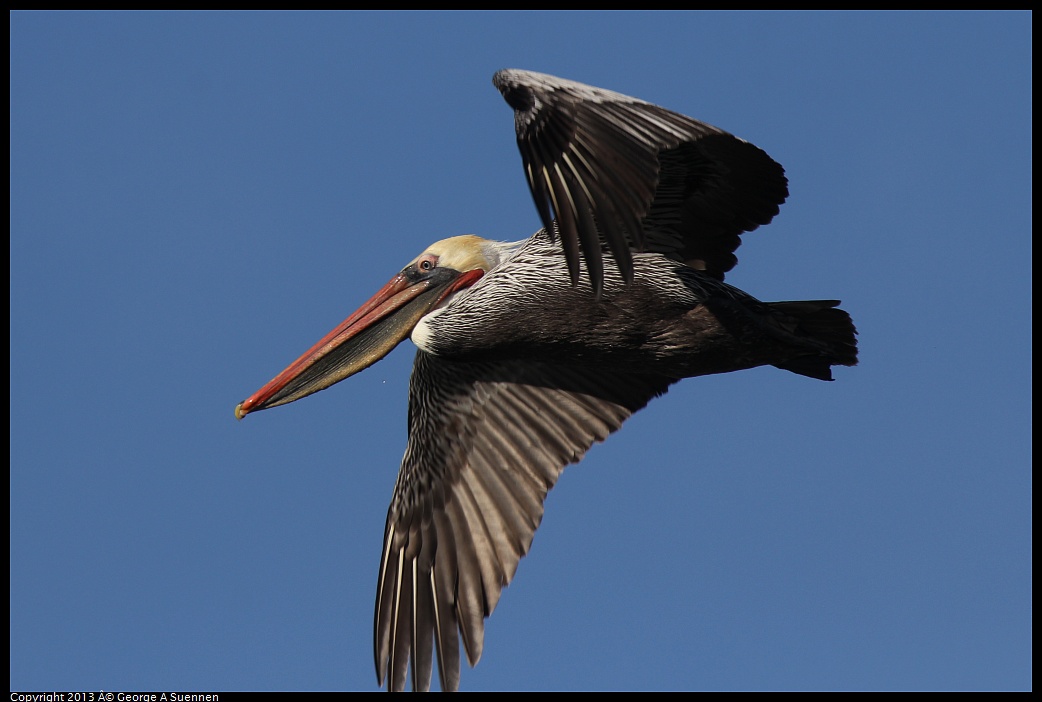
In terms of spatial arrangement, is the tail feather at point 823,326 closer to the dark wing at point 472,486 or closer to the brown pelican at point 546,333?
the brown pelican at point 546,333

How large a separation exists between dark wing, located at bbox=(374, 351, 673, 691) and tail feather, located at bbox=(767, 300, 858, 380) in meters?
1.15

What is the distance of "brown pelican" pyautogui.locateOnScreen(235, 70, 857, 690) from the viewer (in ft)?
19.5

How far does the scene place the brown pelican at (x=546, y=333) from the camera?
5.95 metres

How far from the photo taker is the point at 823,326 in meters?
7.49

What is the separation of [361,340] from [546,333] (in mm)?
1497

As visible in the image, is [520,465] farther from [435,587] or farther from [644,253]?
[644,253]

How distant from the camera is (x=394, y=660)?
27.5 feet

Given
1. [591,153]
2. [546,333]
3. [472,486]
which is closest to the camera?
[591,153]

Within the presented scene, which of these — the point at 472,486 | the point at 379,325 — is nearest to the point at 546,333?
the point at 379,325

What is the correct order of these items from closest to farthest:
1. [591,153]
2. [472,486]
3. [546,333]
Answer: [591,153] → [546,333] → [472,486]

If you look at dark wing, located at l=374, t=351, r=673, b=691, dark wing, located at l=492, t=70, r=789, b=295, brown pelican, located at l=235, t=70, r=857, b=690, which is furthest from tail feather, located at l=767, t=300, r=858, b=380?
dark wing, located at l=492, t=70, r=789, b=295

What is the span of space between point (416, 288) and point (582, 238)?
8.84 ft

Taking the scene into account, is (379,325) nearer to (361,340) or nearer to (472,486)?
(361,340)
